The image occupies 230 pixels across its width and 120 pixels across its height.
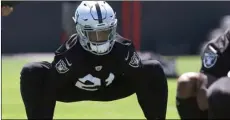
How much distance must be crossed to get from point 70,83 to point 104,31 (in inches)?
17.9

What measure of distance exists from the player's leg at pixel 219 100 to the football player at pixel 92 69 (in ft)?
6.18

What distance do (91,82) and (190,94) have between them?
194cm

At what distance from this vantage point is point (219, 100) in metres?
2.34

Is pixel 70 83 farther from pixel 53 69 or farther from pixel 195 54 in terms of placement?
pixel 195 54

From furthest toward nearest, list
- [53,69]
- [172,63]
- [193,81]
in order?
[172,63]
[53,69]
[193,81]

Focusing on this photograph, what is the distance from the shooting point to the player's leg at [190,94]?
8.05 ft

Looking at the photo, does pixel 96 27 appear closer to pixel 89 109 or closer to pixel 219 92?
pixel 219 92

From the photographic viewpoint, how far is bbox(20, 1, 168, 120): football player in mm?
4230

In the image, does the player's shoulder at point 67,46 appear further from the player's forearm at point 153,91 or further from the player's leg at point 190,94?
the player's leg at point 190,94

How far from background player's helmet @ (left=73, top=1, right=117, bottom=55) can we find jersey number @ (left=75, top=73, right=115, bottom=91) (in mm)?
189

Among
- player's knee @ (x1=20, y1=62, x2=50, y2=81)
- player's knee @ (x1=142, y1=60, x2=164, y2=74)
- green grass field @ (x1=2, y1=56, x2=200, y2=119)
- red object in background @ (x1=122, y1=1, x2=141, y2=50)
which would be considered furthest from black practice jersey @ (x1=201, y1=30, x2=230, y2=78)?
red object in background @ (x1=122, y1=1, x2=141, y2=50)

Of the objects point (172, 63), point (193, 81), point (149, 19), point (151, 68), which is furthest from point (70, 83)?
point (149, 19)

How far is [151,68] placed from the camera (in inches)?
170

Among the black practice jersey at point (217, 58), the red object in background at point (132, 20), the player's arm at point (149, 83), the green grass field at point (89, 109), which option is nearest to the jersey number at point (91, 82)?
the player's arm at point (149, 83)
